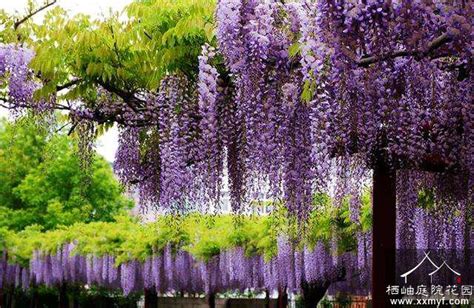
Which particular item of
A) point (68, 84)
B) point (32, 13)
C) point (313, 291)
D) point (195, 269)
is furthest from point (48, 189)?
point (68, 84)

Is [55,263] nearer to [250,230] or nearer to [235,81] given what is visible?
[250,230]

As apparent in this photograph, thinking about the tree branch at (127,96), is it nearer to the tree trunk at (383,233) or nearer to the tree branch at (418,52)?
the tree trunk at (383,233)

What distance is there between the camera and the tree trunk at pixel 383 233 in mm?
5832

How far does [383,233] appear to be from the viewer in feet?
19.3

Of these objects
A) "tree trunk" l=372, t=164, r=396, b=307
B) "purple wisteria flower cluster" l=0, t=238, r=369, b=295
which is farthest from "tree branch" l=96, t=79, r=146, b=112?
"purple wisteria flower cluster" l=0, t=238, r=369, b=295

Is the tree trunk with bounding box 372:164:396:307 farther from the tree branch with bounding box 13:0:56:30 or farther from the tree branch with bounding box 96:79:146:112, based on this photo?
the tree branch with bounding box 13:0:56:30

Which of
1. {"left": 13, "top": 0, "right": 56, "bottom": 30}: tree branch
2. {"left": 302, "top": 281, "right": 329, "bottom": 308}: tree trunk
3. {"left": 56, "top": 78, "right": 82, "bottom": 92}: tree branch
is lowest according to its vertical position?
{"left": 302, "top": 281, "right": 329, "bottom": 308}: tree trunk

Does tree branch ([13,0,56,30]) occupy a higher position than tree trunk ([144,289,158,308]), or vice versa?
tree branch ([13,0,56,30])

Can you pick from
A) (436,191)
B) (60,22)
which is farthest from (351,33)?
(60,22)

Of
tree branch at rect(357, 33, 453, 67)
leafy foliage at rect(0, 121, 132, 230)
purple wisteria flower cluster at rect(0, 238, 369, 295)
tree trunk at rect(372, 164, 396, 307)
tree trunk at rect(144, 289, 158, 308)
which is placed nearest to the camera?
tree branch at rect(357, 33, 453, 67)

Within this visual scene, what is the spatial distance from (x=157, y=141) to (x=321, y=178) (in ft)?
6.65

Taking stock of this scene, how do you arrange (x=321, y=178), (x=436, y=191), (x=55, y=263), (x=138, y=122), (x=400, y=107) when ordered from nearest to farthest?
1. (x=400, y=107)
2. (x=321, y=178)
3. (x=436, y=191)
4. (x=138, y=122)
5. (x=55, y=263)

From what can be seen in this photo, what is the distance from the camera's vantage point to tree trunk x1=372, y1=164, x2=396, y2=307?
5832 mm

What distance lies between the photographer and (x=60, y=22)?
6625 millimetres
